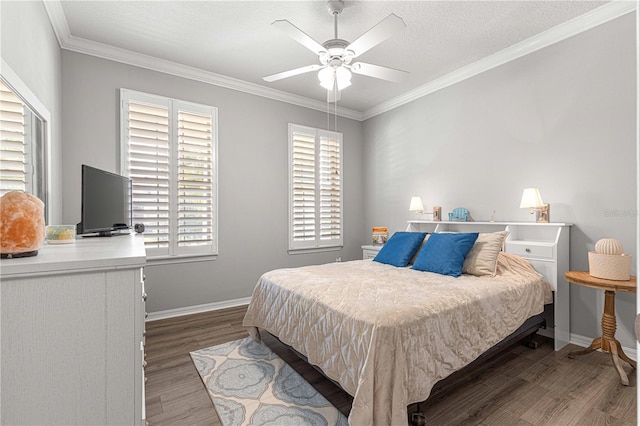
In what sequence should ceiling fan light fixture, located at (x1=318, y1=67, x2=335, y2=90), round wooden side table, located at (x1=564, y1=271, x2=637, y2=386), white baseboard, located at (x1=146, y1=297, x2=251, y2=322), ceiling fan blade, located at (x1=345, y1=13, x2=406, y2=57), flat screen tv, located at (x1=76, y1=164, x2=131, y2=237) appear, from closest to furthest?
1. ceiling fan blade, located at (x1=345, y1=13, x2=406, y2=57)
2. flat screen tv, located at (x1=76, y1=164, x2=131, y2=237)
3. round wooden side table, located at (x1=564, y1=271, x2=637, y2=386)
4. ceiling fan light fixture, located at (x1=318, y1=67, x2=335, y2=90)
5. white baseboard, located at (x1=146, y1=297, x2=251, y2=322)

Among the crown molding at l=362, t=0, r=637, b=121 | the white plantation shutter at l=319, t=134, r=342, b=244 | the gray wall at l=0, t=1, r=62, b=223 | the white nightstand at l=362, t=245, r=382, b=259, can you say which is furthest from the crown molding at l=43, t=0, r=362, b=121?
the white nightstand at l=362, t=245, r=382, b=259

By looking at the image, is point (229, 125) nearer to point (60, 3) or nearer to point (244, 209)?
point (244, 209)

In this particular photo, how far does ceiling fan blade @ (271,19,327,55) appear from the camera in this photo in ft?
6.69

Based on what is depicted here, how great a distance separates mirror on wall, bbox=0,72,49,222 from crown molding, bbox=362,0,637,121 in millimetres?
4094

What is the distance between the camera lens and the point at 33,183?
2.03 meters

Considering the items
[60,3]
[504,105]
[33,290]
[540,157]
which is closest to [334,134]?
[504,105]

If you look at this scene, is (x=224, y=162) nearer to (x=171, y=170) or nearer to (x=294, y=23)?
(x=171, y=170)

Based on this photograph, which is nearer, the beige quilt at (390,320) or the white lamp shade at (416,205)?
the beige quilt at (390,320)

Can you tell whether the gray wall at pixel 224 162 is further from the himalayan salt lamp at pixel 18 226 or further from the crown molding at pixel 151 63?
the himalayan salt lamp at pixel 18 226

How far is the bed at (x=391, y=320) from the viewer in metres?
1.54

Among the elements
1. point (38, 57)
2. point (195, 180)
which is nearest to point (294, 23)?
point (38, 57)

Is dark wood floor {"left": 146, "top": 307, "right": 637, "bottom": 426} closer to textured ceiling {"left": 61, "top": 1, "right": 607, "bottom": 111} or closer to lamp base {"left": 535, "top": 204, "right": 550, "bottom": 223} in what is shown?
lamp base {"left": 535, "top": 204, "right": 550, "bottom": 223}

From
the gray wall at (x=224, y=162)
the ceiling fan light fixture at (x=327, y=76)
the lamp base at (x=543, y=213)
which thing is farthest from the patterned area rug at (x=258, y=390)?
the lamp base at (x=543, y=213)

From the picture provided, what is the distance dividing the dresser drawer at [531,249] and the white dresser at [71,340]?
3.16 m
